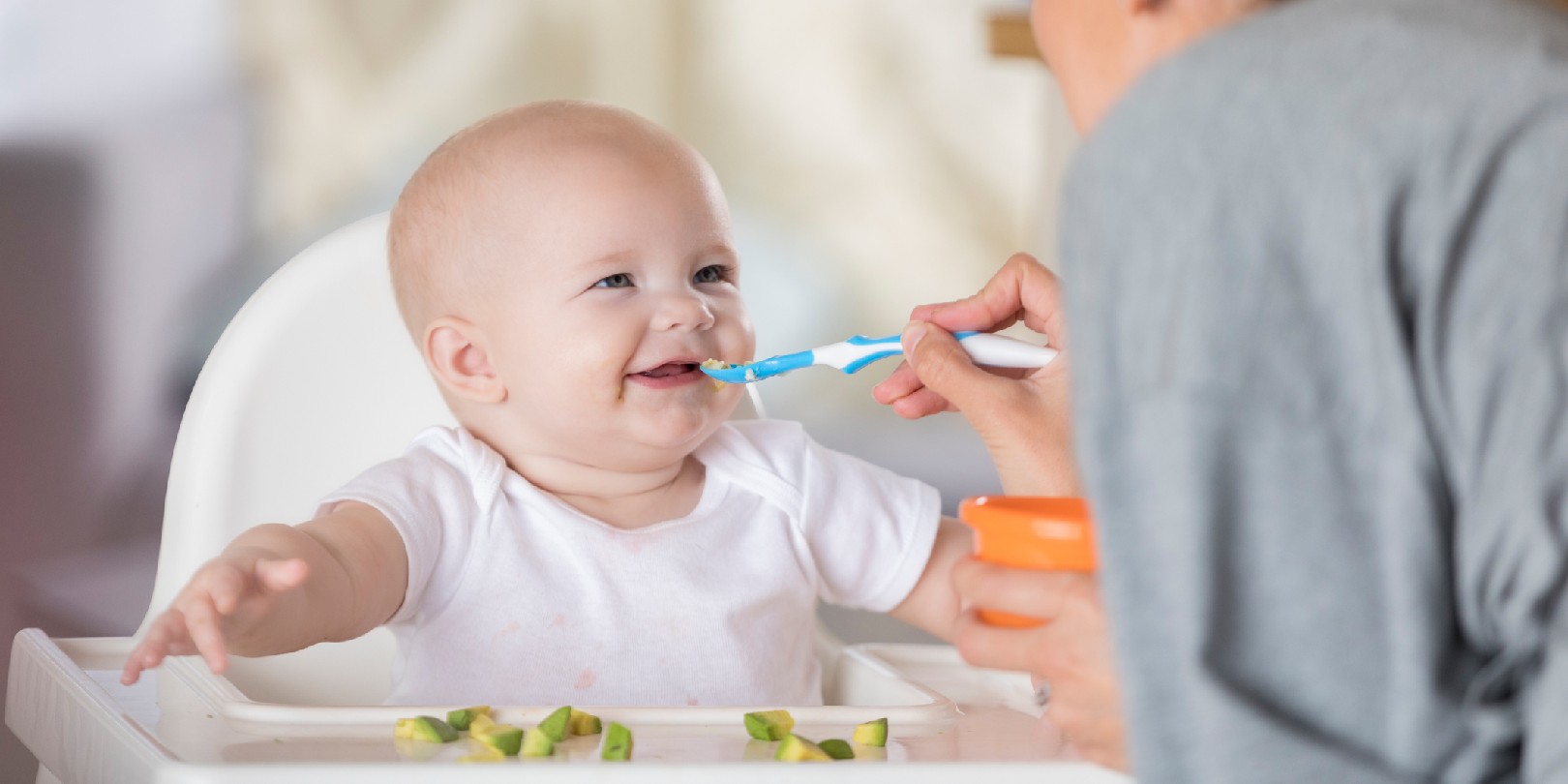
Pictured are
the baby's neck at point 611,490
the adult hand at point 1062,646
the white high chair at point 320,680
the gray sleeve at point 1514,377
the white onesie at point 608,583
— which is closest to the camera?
the gray sleeve at point 1514,377

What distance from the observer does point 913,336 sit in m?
1.13

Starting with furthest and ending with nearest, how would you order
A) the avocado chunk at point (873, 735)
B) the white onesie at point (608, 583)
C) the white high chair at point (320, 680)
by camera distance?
1. the white onesie at point (608, 583)
2. the avocado chunk at point (873, 735)
3. the white high chair at point (320, 680)

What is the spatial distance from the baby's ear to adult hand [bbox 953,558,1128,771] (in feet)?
1.89

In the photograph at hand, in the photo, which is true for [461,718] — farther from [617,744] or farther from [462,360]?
[462,360]

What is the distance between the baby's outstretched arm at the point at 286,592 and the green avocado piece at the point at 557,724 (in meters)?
0.16

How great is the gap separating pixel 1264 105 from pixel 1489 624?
0.19m

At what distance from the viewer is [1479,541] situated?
498mm

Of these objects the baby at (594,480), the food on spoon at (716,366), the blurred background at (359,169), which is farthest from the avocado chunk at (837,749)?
the blurred background at (359,169)

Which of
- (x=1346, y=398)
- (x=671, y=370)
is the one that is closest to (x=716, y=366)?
(x=671, y=370)

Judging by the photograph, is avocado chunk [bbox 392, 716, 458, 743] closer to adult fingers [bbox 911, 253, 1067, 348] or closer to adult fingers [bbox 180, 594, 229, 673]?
adult fingers [bbox 180, 594, 229, 673]

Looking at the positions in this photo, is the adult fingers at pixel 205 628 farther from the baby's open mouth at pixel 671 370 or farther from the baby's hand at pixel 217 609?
the baby's open mouth at pixel 671 370

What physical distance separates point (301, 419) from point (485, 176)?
27cm

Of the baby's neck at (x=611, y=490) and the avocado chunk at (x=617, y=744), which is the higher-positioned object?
the avocado chunk at (x=617, y=744)

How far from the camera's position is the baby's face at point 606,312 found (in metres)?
1.12
